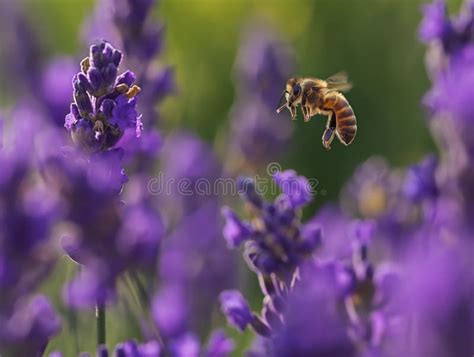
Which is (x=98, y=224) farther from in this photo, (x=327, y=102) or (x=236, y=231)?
(x=327, y=102)

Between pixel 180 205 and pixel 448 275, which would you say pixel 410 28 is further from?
pixel 448 275

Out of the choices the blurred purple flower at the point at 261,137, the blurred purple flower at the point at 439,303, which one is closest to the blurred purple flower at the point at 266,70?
the blurred purple flower at the point at 261,137

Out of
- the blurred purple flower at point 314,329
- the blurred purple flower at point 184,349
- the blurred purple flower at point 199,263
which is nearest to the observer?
the blurred purple flower at point 314,329

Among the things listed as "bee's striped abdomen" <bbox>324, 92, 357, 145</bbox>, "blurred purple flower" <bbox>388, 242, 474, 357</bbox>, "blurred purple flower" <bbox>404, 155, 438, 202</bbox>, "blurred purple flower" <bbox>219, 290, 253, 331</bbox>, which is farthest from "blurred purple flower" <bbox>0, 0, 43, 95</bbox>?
"blurred purple flower" <bbox>388, 242, 474, 357</bbox>

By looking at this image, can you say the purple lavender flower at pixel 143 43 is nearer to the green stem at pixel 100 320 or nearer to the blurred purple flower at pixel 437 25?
the blurred purple flower at pixel 437 25

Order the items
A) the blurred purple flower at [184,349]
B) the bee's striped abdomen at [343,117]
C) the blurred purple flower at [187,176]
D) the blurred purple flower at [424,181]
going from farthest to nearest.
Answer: the blurred purple flower at [187,176], the bee's striped abdomen at [343,117], the blurred purple flower at [424,181], the blurred purple flower at [184,349]

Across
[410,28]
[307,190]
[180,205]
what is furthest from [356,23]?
[307,190]

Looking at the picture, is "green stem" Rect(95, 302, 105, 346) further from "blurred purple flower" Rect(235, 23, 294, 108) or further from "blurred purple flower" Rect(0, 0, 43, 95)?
"blurred purple flower" Rect(235, 23, 294, 108)

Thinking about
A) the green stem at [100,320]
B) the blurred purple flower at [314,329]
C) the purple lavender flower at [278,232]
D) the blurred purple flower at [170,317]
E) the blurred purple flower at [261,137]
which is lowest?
the blurred purple flower at [314,329]
